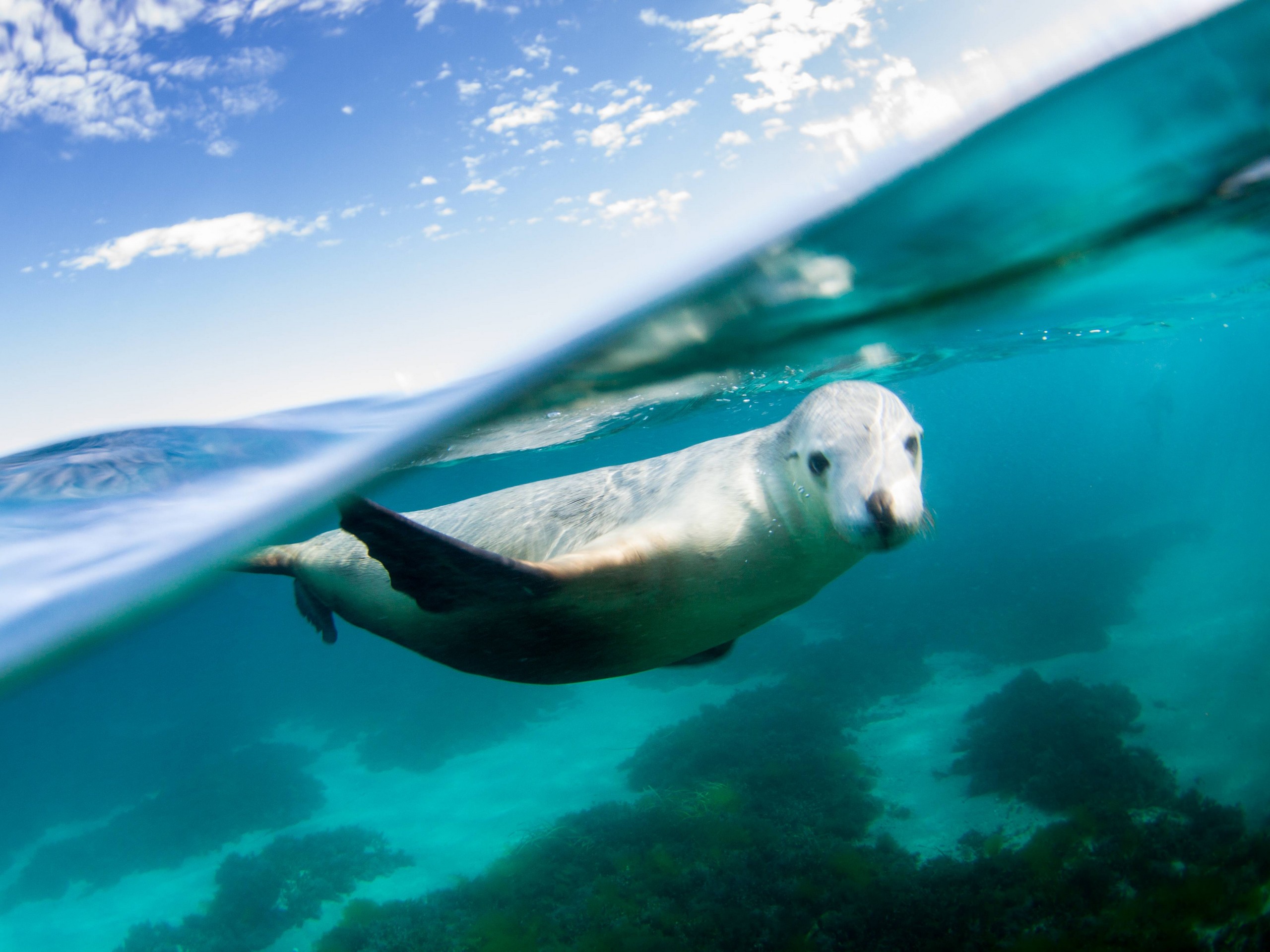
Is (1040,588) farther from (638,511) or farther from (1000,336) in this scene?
(638,511)

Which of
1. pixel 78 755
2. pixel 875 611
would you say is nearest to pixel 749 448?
pixel 875 611

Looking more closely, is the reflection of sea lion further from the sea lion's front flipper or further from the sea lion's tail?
the sea lion's tail

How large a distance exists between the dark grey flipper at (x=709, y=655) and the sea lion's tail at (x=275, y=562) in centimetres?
246

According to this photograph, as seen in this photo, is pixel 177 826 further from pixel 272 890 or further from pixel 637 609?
pixel 637 609

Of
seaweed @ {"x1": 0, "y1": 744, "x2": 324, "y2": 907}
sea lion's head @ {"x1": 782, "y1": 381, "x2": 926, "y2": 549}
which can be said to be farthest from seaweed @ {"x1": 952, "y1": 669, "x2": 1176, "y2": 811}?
seaweed @ {"x1": 0, "y1": 744, "x2": 324, "y2": 907}

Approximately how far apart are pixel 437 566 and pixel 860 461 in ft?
4.75

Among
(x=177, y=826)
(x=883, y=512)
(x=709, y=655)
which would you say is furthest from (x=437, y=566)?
(x=177, y=826)

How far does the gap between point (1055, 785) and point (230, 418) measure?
9.80 metres

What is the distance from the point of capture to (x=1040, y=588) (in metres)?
16.8

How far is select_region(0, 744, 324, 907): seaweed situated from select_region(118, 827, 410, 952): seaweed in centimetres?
226

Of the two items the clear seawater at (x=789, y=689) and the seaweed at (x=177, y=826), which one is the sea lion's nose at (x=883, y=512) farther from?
the seaweed at (x=177, y=826)

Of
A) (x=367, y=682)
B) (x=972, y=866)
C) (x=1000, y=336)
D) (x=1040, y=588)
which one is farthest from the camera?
(x=367, y=682)

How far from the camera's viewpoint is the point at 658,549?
246 cm

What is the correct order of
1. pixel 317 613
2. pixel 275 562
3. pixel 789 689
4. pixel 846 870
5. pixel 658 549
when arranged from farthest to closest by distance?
1. pixel 789 689
2. pixel 846 870
3. pixel 317 613
4. pixel 275 562
5. pixel 658 549
